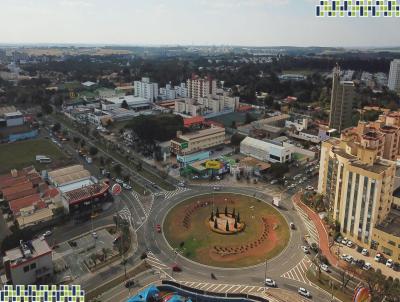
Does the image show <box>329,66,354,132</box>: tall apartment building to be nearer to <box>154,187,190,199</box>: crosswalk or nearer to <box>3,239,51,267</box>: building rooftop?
<box>154,187,190,199</box>: crosswalk

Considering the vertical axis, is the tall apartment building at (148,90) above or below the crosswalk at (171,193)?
above

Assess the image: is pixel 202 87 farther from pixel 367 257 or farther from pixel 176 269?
pixel 176 269

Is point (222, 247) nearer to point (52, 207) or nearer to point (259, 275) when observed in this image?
point (259, 275)

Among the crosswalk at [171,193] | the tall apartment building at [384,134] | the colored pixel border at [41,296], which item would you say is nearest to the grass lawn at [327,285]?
the tall apartment building at [384,134]

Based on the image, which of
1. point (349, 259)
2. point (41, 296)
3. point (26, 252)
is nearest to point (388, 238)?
point (349, 259)

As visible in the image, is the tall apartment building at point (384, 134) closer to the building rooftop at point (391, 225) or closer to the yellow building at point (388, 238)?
the building rooftop at point (391, 225)
